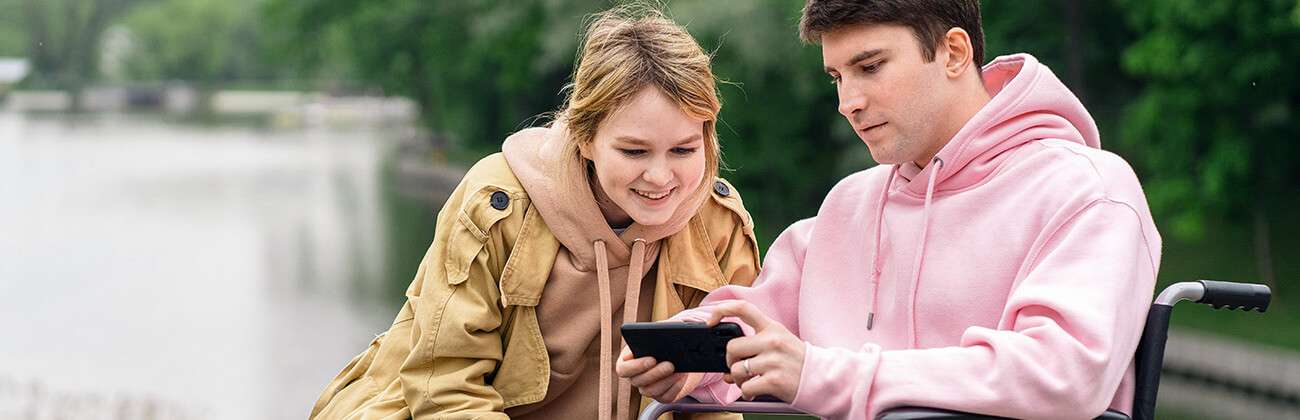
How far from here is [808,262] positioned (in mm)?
2812

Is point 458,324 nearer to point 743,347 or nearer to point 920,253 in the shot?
point 743,347

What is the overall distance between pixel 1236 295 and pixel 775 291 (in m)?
0.77

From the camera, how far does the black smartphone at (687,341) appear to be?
2412mm

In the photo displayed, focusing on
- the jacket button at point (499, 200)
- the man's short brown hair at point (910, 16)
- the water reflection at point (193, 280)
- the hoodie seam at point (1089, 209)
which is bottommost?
the water reflection at point (193, 280)

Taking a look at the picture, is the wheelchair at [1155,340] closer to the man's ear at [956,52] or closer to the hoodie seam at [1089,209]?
the hoodie seam at [1089,209]

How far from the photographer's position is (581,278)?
2.84 metres

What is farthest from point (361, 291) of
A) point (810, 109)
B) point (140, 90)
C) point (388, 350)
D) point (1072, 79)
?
point (140, 90)

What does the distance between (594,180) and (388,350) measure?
1.59 feet

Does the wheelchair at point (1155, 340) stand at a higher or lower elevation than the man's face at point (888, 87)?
lower

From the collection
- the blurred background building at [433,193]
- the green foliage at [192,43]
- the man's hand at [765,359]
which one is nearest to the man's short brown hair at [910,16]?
the man's hand at [765,359]

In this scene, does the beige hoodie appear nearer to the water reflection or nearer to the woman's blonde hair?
the woman's blonde hair

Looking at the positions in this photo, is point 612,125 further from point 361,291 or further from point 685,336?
point 361,291

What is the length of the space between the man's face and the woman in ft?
0.91

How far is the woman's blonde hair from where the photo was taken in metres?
2.67
